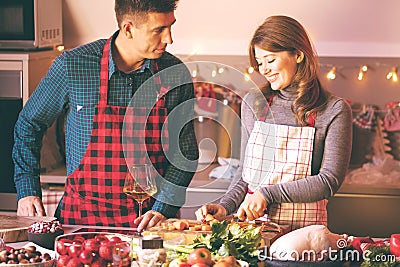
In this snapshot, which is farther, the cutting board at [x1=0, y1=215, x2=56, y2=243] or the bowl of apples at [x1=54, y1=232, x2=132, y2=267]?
the cutting board at [x1=0, y1=215, x2=56, y2=243]

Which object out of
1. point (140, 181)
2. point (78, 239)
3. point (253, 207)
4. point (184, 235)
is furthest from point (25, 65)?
point (78, 239)

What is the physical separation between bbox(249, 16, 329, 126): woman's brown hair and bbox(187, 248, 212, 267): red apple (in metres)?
0.88

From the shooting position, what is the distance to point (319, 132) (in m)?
2.60

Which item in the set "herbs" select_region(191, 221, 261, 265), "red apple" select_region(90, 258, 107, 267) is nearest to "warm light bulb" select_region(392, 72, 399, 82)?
"herbs" select_region(191, 221, 261, 265)

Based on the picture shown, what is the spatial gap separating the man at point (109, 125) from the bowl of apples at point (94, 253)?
78 centimetres

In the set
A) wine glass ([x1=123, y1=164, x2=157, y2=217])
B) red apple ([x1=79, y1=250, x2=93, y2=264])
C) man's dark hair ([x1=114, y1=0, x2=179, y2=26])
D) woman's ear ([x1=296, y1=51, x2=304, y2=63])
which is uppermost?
man's dark hair ([x1=114, y1=0, x2=179, y2=26])

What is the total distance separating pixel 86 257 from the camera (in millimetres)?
1882

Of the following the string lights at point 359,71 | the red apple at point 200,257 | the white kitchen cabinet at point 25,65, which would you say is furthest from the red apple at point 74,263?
the string lights at point 359,71

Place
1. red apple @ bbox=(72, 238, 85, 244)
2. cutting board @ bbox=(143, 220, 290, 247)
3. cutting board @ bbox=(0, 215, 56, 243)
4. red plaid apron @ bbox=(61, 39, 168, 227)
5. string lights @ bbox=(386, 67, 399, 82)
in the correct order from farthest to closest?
string lights @ bbox=(386, 67, 399, 82)
red plaid apron @ bbox=(61, 39, 168, 227)
cutting board @ bbox=(0, 215, 56, 243)
cutting board @ bbox=(143, 220, 290, 247)
red apple @ bbox=(72, 238, 85, 244)

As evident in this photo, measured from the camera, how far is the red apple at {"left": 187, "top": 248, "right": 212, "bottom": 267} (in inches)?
72.9

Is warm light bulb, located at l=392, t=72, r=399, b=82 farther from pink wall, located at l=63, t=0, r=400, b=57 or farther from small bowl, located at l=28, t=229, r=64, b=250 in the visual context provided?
small bowl, located at l=28, t=229, r=64, b=250

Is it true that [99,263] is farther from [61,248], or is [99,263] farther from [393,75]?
[393,75]

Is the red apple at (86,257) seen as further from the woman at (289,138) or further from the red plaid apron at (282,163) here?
the red plaid apron at (282,163)

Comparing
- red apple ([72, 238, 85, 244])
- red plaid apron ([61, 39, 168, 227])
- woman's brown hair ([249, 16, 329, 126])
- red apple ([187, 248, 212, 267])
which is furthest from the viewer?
red plaid apron ([61, 39, 168, 227])
